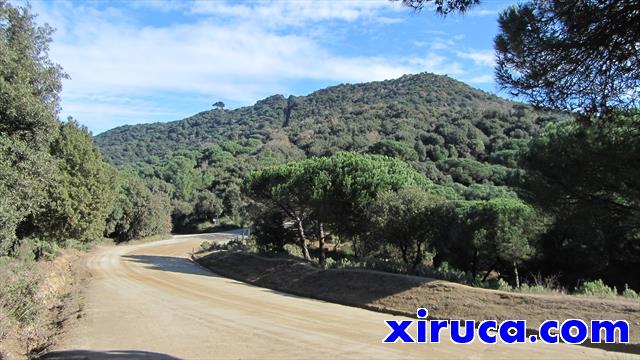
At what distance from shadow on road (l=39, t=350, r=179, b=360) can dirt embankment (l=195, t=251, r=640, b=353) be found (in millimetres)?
9549

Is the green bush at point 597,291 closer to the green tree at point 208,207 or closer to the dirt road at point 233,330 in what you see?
the dirt road at point 233,330

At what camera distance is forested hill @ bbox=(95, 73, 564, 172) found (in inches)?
2980

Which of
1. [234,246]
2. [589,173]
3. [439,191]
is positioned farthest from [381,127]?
[589,173]

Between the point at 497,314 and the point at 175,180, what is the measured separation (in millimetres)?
94604

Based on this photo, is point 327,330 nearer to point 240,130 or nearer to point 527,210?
point 527,210

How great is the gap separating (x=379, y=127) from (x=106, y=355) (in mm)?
90338

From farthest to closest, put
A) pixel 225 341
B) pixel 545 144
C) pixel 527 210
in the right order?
pixel 527 210
pixel 545 144
pixel 225 341

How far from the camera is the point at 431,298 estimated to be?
1788 cm

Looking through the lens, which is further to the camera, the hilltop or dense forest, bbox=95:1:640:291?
the hilltop

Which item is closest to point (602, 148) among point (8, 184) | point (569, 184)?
point (569, 184)

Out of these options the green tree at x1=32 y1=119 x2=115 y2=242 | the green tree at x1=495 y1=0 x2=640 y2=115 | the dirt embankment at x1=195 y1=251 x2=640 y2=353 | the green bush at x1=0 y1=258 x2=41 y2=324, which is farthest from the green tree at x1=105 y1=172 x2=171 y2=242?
the green tree at x1=495 y1=0 x2=640 y2=115

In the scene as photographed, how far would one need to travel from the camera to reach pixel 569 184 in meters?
13.7

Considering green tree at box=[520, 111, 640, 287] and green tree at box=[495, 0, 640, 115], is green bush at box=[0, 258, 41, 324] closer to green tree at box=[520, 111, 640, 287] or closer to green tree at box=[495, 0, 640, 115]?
green tree at box=[495, 0, 640, 115]

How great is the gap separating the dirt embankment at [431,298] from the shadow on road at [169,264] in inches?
285
